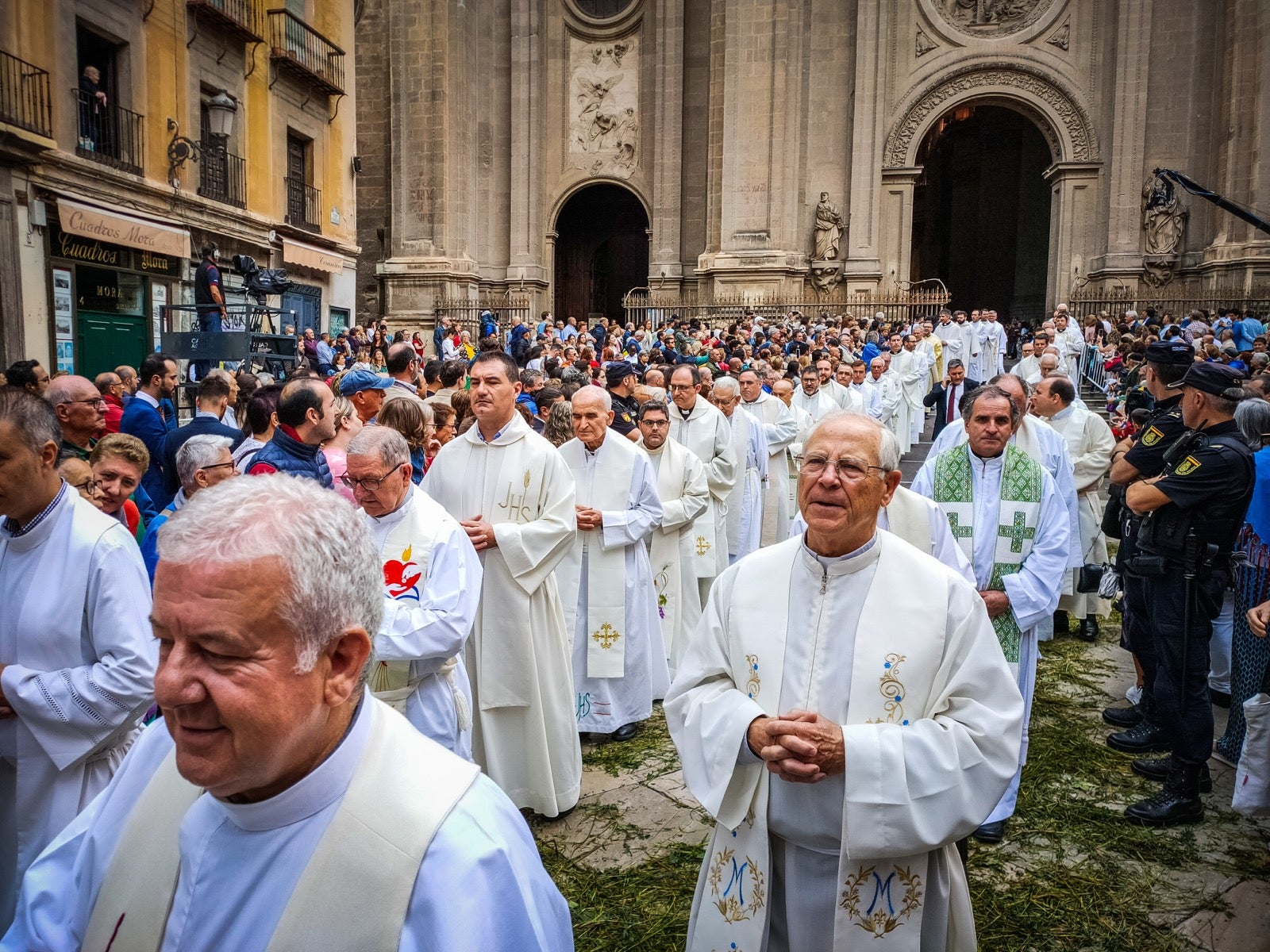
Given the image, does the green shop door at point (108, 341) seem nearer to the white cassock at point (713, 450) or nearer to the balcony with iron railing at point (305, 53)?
the balcony with iron railing at point (305, 53)

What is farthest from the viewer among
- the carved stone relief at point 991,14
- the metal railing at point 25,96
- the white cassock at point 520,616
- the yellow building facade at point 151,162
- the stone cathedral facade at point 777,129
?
the carved stone relief at point 991,14

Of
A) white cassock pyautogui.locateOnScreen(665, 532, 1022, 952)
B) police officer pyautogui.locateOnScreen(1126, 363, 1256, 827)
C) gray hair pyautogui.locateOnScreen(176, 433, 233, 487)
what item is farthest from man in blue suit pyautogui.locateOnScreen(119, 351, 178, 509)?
police officer pyautogui.locateOnScreen(1126, 363, 1256, 827)

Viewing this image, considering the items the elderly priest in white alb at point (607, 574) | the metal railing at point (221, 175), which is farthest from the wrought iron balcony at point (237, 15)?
the elderly priest in white alb at point (607, 574)

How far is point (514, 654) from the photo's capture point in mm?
4512

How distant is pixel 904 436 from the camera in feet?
52.4

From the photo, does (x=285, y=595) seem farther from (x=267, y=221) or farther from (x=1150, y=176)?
(x=1150, y=176)

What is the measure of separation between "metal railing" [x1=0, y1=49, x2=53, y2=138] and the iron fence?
519 inches

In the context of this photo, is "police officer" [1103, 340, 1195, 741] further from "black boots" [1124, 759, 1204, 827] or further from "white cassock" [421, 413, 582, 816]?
"white cassock" [421, 413, 582, 816]

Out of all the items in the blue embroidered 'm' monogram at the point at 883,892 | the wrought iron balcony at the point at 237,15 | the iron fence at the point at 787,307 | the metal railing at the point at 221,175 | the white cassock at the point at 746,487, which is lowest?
the blue embroidered 'm' monogram at the point at 883,892

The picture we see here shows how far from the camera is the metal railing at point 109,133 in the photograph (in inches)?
579

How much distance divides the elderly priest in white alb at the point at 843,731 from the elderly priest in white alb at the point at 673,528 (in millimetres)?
3638

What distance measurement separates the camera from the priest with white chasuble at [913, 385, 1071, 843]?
4277 mm

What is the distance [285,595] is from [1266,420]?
470cm

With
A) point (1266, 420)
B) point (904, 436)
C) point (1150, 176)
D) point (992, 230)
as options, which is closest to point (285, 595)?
point (1266, 420)
